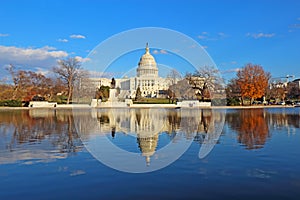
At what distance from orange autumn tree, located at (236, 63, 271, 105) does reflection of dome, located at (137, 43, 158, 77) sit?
123 feet

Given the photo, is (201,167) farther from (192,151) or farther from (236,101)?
(236,101)

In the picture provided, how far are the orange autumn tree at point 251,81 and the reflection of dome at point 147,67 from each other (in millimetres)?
37521

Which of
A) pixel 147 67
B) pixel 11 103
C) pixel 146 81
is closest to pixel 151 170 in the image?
pixel 11 103

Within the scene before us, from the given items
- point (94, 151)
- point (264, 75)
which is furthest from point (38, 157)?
point (264, 75)

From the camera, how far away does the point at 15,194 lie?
17.0 feet

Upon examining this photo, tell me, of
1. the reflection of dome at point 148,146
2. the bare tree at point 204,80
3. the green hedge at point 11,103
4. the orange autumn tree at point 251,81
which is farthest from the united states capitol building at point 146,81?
the reflection of dome at point 148,146

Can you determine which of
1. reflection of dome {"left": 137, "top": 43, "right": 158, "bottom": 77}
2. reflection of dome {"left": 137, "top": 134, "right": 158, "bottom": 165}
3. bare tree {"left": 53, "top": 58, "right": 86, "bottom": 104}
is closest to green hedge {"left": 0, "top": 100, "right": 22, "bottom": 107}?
bare tree {"left": 53, "top": 58, "right": 86, "bottom": 104}

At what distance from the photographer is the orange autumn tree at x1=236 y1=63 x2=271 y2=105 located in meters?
54.1

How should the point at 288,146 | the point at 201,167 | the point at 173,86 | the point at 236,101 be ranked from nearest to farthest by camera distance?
the point at 201,167, the point at 288,146, the point at 236,101, the point at 173,86

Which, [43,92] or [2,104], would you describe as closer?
[2,104]

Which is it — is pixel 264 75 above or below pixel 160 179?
above

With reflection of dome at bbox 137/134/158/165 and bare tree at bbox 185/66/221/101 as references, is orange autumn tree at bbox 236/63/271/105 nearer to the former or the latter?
bare tree at bbox 185/66/221/101

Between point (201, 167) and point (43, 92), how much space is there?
56579 mm

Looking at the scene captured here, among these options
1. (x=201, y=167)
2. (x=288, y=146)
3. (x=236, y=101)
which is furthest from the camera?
(x=236, y=101)
